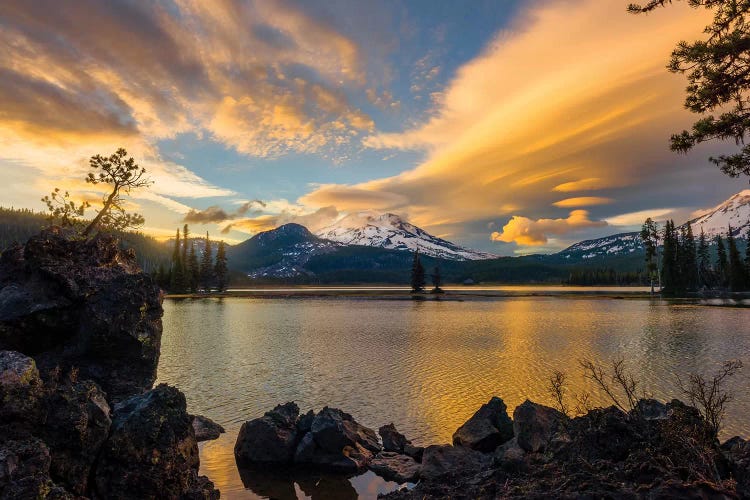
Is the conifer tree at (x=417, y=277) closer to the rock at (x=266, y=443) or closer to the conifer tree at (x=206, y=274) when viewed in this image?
the conifer tree at (x=206, y=274)

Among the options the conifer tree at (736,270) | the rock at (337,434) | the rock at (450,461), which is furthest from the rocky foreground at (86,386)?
the conifer tree at (736,270)

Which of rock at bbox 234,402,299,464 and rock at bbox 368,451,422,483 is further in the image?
rock at bbox 234,402,299,464

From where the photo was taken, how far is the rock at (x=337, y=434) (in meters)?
→ 18.1

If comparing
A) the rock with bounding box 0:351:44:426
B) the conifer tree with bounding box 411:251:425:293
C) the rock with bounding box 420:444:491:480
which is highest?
the conifer tree with bounding box 411:251:425:293

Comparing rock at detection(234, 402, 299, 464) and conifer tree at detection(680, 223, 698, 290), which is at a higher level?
conifer tree at detection(680, 223, 698, 290)

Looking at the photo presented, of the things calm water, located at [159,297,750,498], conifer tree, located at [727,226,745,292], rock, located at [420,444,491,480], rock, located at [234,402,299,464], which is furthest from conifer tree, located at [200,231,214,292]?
conifer tree, located at [727,226,745,292]

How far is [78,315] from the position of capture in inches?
673

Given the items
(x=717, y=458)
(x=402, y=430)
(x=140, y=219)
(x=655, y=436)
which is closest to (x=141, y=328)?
(x=140, y=219)

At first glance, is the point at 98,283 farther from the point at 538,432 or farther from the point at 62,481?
the point at 538,432

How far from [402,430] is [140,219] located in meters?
16.9

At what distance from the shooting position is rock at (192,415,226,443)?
20.4m

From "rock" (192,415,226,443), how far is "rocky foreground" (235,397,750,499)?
8.28 ft

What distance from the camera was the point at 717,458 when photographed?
37.2 ft

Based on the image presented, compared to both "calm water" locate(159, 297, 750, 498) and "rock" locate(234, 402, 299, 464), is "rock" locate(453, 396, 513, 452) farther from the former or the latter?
"rock" locate(234, 402, 299, 464)
